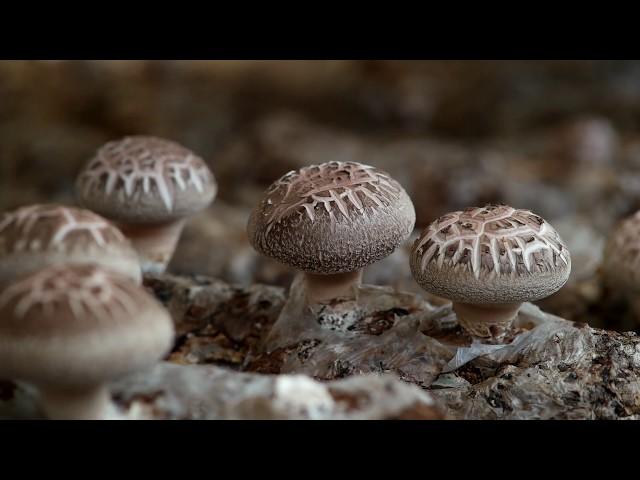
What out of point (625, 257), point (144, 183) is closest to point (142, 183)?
point (144, 183)

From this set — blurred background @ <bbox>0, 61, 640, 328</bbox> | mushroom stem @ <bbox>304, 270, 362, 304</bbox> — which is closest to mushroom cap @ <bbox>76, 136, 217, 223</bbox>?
mushroom stem @ <bbox>304, 270, 362, 304</bbox>

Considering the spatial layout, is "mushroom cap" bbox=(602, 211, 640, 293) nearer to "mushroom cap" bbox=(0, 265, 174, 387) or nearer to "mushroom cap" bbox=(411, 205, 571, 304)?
"mushroom cap" bbox=(411, 205, 571, 304)

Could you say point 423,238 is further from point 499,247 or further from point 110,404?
point 110,404

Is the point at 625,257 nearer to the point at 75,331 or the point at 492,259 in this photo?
the point at 492,259

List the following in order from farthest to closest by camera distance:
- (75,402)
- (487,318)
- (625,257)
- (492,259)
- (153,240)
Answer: (625,257) < (153,240) < (487,318) < (492,259) < (75,402)

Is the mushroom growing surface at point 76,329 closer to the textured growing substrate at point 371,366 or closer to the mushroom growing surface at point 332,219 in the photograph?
the textured growing substrate at point 371,366

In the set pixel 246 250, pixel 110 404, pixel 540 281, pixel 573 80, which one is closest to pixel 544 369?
pixel 540 281
